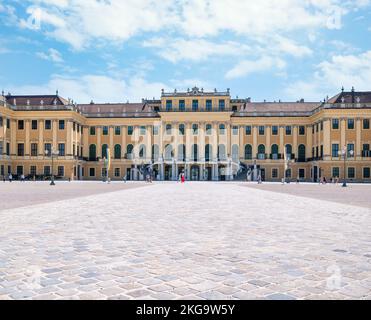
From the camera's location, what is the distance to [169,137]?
7162cm

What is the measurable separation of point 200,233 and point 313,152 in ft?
208

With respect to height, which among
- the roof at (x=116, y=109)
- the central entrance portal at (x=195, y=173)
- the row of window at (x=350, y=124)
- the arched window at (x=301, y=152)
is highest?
the roof at (x=116, y=109)

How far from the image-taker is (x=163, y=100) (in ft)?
235

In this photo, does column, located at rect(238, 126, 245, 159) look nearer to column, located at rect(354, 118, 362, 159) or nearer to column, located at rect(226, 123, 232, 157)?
column, located at rect(226, 123, 232, 157)

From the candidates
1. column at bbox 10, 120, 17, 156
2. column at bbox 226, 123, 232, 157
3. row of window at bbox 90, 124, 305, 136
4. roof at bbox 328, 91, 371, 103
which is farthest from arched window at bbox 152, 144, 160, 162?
roof at bbox 328, 91, 371, 103

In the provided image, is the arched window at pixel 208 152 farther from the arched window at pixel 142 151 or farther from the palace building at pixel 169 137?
the arched window at pixel 142 151

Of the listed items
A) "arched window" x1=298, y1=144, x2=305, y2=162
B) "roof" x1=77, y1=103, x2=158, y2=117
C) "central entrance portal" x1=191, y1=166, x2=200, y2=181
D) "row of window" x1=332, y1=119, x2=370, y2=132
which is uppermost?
"roof" x1=77, y1=103, x2=158, y2=117

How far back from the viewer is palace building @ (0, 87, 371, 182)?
6662cm

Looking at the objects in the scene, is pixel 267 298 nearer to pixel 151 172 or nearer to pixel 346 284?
pixel 346 284

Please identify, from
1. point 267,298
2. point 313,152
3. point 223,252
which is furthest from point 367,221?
point 313,152

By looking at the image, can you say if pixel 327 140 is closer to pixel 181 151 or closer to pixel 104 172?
pixel 181 151

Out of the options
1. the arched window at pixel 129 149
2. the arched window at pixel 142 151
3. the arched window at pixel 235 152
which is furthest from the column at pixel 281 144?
the arched window at pixel 129 149

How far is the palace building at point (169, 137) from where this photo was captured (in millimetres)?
66625

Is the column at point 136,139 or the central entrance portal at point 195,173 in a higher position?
the column at point 136,139
